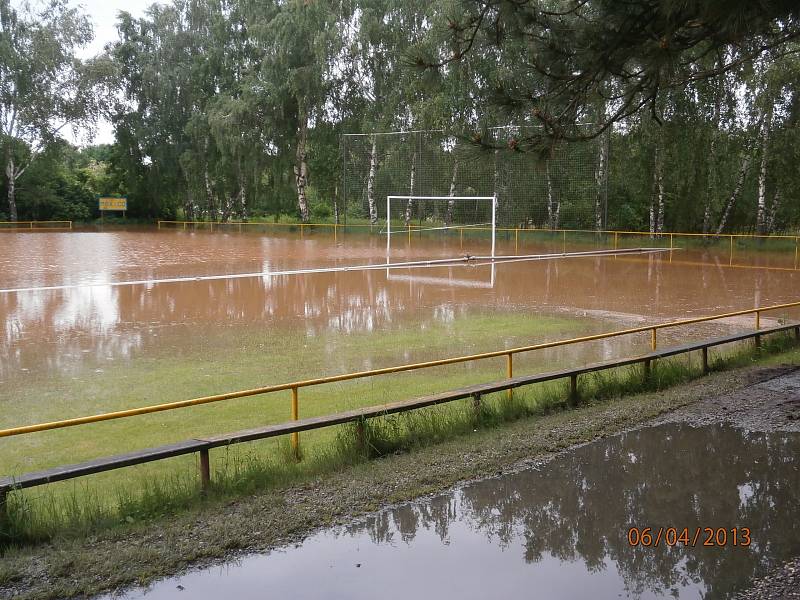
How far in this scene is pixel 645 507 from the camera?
5.07 metres

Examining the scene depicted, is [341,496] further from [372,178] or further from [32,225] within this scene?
[32,225]

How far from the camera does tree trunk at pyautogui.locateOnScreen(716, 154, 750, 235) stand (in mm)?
29578

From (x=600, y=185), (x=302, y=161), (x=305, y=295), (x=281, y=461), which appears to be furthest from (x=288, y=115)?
(x=281, y=461)

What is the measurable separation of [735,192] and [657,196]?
126 inches

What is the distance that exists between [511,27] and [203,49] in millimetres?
39348

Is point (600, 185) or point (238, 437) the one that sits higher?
point (600, 185)

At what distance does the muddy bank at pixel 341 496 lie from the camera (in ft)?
13.8

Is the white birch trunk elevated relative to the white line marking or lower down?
elevated

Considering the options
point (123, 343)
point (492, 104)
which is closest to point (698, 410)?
point (492, 104)

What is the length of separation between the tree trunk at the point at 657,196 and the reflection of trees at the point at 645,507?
81.7 ft

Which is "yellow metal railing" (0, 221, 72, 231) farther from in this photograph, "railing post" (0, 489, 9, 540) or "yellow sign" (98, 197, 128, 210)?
"railing post" (0, 489, 9, 540)
